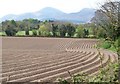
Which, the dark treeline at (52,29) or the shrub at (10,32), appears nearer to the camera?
the dark treeline at (52,29)

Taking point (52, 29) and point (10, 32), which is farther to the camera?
point (52, 29)

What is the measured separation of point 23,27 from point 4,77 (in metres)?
33.2

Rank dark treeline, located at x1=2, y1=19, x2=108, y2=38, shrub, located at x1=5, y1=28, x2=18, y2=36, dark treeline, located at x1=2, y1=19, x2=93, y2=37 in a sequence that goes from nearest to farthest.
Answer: dark treeline, located at x1=2, y1=19, x2=108, y2=38 < dark treeline, located at x1=2, y1=19, x2=93, y2=37 < shrub, located at x1=5, y1=28, x2=18, y2=36

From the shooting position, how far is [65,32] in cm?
3631

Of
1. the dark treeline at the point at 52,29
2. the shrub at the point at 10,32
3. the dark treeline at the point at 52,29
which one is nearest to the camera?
the dark treeline at the point at 52,29

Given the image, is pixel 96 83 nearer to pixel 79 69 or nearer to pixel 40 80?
pixel 40 80

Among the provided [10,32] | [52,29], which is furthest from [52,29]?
[10,32]

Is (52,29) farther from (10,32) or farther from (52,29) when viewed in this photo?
(10,32)

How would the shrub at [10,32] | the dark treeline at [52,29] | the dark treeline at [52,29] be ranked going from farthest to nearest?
the shrub at [10,32], the dark treeline at [52,29], the dark treeline at [52,29]

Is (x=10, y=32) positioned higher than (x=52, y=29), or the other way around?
(x=52, y=29)

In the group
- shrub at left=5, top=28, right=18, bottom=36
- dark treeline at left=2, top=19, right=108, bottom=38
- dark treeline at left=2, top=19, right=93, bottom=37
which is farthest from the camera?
shrub at left=5, top=28, right=18, bottom=36

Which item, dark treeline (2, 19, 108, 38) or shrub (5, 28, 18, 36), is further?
shrub (5, 28, 18, 36)

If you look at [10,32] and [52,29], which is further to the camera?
[52,29]

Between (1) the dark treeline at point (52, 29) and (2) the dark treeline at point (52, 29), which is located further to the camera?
(1) the dark treeline at point (52, 29)
